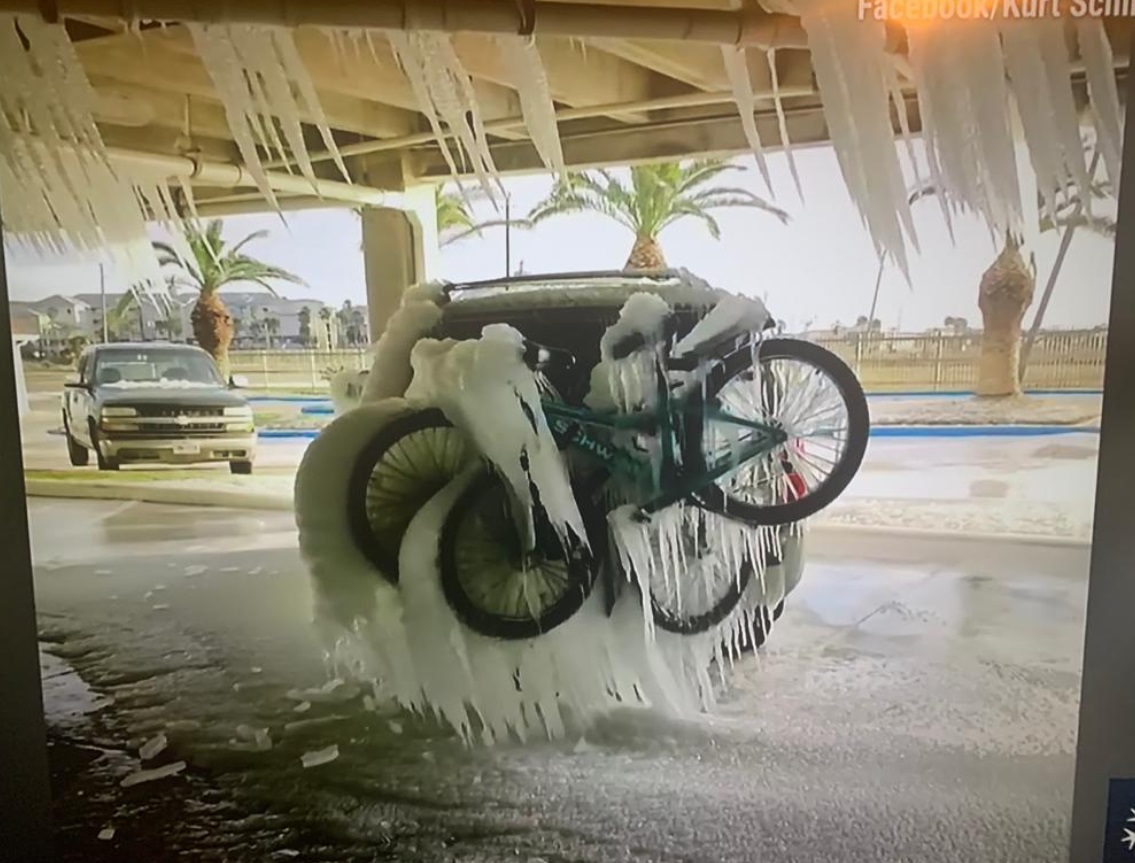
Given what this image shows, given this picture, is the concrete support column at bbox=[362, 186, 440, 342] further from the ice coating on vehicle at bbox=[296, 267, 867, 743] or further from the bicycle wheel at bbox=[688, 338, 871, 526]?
the bicycle wheel at bbox=[688, 338, 871, 526]

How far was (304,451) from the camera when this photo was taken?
4.22 feet

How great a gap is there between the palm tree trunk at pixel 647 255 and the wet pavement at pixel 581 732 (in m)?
0.48

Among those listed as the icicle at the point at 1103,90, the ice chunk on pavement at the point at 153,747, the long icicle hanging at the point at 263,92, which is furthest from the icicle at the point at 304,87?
the icicle at the point at 1103,90

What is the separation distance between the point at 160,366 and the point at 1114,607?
55.8 inches

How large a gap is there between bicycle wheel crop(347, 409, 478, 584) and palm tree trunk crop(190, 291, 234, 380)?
237 millimetres

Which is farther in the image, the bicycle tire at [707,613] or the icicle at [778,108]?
the bicycle tire at [707,613]

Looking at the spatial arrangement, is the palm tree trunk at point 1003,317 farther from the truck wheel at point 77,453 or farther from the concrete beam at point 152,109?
the truck wheel at point 77,453

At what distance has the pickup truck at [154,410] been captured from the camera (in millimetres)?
1275

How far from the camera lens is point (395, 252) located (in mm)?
1247

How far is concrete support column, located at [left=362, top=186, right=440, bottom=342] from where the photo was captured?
48.8 inches

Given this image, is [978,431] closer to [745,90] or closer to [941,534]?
[941,534]

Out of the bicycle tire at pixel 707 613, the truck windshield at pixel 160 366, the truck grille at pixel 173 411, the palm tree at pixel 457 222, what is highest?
the palm tree at pixel 457 222

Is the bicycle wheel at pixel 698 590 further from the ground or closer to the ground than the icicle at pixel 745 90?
closer to the ground

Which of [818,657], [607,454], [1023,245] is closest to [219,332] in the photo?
[607,454]
